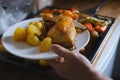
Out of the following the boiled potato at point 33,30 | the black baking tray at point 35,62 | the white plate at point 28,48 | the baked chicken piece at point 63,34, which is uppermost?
the baked chicken piece at point 63,34

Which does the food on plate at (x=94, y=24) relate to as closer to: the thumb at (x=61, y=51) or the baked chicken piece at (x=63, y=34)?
the baked chicken piece at (x=63, y=34)

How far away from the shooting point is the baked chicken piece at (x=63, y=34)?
0.82m

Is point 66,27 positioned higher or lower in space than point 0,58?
higher

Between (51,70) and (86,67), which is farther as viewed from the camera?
(51,70)

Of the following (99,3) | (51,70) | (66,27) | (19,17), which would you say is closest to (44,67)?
(51,70)

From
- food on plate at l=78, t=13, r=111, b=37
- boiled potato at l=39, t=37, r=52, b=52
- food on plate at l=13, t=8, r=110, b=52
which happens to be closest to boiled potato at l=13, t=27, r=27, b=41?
food on plate at l=13, t=8, r=110, b=52

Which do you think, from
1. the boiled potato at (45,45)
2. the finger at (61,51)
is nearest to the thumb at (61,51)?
the finger at (61,51)

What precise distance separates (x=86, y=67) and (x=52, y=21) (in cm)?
28

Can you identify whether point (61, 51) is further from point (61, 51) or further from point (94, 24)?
point (94, 24)

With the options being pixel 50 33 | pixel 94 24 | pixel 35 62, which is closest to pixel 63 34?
pixel 50 33

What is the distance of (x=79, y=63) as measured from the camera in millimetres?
691

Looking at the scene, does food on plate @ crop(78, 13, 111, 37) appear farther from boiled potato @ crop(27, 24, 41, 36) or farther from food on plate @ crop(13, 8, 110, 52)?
boiled potato @ crop(27, 24, 41, 36)

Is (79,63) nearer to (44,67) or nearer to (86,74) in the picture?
(86,74)

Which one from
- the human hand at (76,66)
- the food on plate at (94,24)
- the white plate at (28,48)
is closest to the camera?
the human hand at (76,66)
